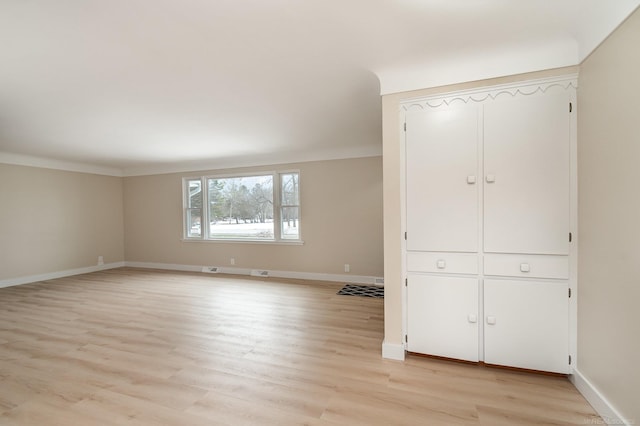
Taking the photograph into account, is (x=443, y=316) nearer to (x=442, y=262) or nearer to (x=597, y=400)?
(x=442, y=262)

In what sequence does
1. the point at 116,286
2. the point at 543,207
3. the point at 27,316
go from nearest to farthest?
1. the point at 543,207
2. the point at 27,316
3. the point at 116,286

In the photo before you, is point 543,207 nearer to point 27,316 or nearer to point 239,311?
point 239,311

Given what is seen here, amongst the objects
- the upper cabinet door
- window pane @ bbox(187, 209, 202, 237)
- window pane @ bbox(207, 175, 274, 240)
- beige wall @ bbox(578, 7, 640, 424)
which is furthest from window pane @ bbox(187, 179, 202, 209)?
beige wall @ bbox(578, 7, 640, 424)

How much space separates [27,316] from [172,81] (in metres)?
3.73

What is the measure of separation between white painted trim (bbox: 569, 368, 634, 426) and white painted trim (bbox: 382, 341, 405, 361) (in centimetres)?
121

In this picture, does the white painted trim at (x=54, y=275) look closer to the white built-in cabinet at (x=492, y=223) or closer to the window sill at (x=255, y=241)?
the window sill at (x=255, y=241)

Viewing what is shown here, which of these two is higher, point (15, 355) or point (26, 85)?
point (26, 85)

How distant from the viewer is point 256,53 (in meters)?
2.09

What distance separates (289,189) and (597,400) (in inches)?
197

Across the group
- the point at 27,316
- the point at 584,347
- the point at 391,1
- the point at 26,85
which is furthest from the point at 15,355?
the point at 584,347

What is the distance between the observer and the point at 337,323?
3270 mm

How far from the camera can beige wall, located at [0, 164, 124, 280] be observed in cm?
514

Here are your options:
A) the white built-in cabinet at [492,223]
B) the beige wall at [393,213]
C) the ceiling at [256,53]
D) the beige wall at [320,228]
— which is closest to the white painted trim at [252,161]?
the beige wall at [320,228]

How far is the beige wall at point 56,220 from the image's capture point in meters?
5.14
